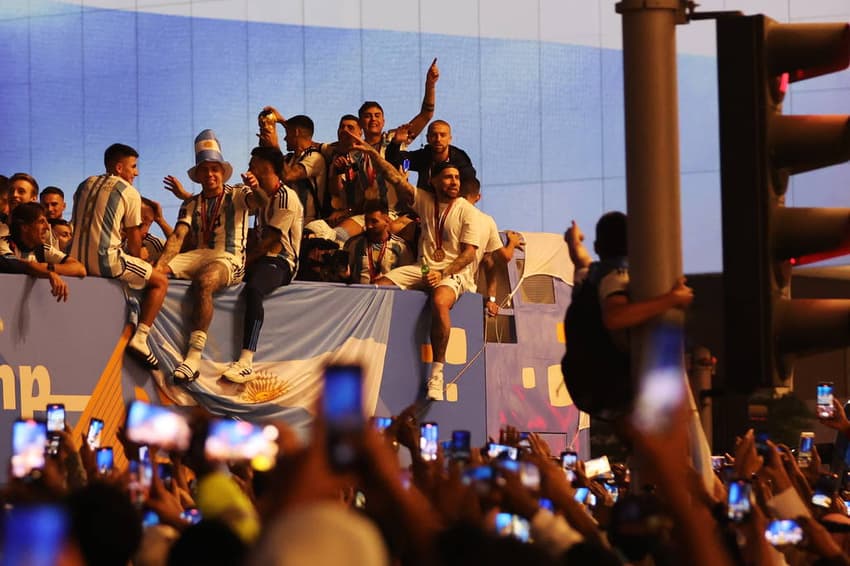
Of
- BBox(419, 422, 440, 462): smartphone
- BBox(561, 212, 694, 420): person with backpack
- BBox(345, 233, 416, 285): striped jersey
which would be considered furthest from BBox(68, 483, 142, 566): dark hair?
BBox(345, 233, 416, 285): striped jersey

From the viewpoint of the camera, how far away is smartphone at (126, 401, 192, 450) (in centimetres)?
568

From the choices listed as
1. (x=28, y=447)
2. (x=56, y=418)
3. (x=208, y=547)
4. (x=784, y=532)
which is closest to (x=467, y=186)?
(x=56, y=418)

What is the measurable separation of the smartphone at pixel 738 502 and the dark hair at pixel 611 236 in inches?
30.5

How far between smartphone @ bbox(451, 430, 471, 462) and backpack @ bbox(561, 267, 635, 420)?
1247 millimetres

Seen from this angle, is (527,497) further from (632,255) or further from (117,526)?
(117,526)

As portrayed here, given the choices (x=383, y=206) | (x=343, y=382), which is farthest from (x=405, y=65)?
(x=343, y=382)

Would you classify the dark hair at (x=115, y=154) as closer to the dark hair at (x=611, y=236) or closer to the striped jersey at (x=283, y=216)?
the striped jersey at (x=283, y=216)

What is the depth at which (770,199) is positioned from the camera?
4094 millimetres

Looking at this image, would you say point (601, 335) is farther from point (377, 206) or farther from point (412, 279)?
point (377, 206)

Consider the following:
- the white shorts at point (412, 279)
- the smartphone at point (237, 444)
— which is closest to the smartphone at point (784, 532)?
the smartphone at point (237, 444)

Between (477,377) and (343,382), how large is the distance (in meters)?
12.4

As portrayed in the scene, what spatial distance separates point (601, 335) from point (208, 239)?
854 centimetres

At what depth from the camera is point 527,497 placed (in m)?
4.66

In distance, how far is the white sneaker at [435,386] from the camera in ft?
47.4
